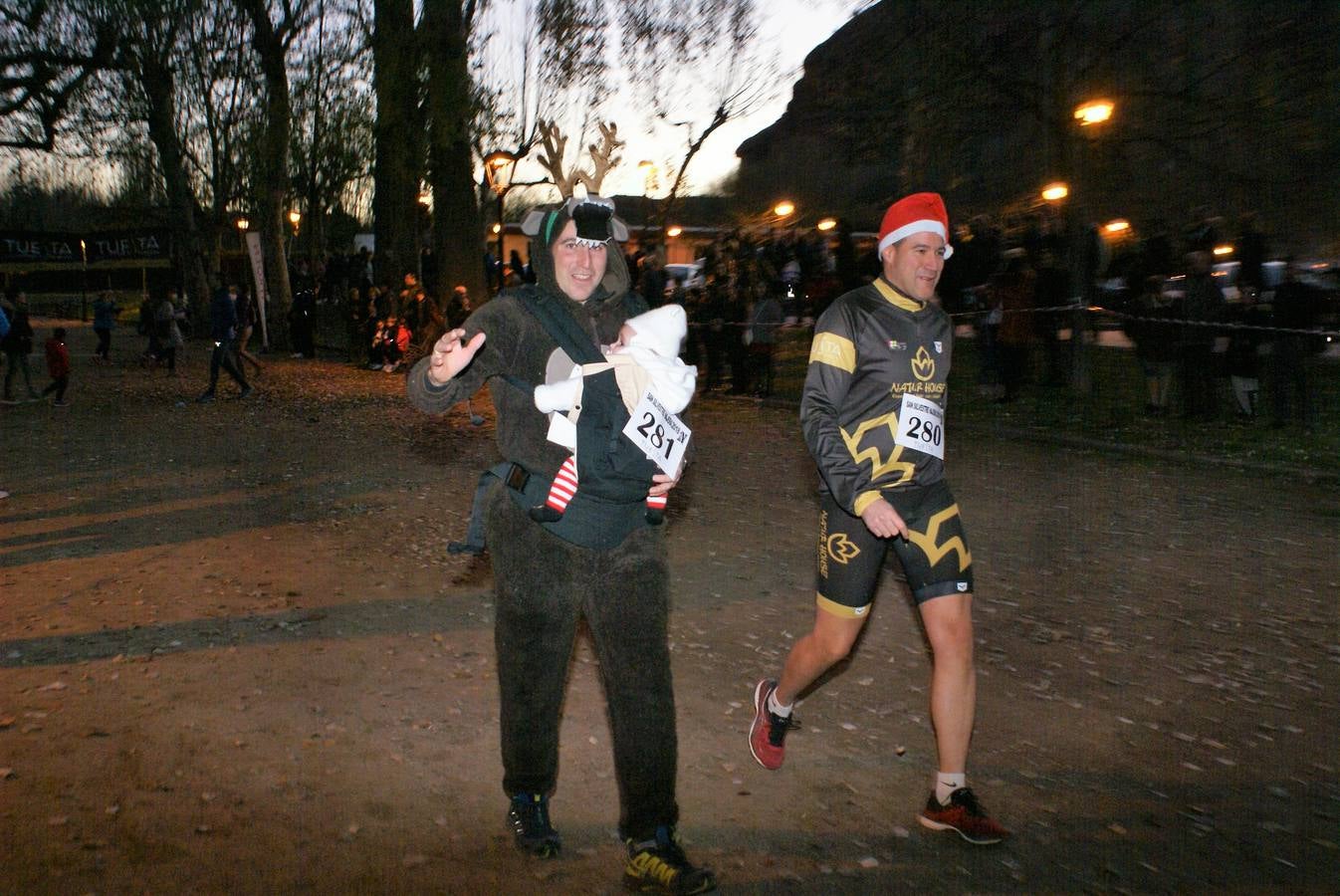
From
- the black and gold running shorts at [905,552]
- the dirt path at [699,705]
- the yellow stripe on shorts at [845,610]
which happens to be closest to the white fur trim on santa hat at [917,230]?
the black and gold running shorts at [905,552]

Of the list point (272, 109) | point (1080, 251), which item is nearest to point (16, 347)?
point (272, 109)

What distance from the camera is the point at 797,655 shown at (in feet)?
15.6

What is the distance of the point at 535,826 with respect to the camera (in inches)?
162

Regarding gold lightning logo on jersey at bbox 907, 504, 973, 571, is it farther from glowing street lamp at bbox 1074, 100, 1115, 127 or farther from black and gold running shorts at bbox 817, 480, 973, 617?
glowing street lamp at bbox 1074, 100, 1115, 127

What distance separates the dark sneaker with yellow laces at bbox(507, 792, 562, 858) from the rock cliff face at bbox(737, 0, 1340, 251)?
14182mm

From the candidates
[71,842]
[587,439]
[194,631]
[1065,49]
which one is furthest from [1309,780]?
[1065,49]

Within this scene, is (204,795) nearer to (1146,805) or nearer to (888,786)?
(888,786)

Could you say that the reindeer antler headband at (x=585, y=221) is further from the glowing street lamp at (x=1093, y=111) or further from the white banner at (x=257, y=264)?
the white banner at (x=257, y=264)

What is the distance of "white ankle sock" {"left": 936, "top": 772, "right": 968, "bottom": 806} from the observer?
4.30 m

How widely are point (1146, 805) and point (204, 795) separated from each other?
342 centimetres

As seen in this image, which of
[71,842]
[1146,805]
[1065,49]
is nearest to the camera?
[71,842]

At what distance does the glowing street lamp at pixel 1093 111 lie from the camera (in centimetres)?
1577

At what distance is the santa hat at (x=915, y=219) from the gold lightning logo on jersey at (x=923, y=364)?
35cm

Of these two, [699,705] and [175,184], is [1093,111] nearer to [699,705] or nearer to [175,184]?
[699,705]
